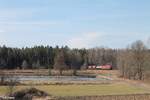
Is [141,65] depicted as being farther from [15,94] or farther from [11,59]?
[11,59]

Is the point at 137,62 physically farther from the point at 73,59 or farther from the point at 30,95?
the point at 73,59

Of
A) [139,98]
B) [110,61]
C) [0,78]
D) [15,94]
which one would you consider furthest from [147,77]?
[110,61]

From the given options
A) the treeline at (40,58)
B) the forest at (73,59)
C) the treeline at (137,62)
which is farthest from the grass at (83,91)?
the treeline at (40,58)

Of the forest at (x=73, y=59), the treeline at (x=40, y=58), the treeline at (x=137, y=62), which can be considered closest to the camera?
the treeline at (x=137, y=62)

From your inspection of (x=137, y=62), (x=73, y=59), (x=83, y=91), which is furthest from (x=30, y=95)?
(x=73, y=59)

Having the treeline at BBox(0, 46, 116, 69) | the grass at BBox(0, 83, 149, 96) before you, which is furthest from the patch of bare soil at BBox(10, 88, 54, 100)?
the treeline at BBox(0, 46, 116, 69)

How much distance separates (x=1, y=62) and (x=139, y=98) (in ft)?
326

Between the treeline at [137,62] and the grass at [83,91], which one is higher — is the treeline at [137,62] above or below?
above

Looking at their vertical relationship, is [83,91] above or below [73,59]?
below

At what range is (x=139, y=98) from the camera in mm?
45719

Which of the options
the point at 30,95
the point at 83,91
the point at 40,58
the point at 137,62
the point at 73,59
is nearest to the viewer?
the point at 30,95

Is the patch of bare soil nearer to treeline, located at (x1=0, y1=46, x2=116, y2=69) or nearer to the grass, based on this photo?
the grass

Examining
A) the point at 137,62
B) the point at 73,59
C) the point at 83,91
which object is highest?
the point at 73,59

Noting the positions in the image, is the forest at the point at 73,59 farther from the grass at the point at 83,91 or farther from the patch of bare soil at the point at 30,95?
the patch of bare soil at the point at 30,95
